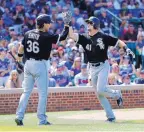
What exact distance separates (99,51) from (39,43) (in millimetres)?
1358

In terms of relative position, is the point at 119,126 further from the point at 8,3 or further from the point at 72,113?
the point at 8,3

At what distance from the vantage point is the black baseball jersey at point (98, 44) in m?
12.7

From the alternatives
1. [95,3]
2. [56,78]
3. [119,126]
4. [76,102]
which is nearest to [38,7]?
[95,3]

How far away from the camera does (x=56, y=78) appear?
17812mm

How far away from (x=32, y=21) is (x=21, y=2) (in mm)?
1668

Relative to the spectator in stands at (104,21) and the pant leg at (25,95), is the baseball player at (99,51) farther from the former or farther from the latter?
the spectator in stands at (104,21)

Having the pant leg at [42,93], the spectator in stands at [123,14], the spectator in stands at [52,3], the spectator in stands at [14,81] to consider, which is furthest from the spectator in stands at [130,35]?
the pant leg at [42,93]

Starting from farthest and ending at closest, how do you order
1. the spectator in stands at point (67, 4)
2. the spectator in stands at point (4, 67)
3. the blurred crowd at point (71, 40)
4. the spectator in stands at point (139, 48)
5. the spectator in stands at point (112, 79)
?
the spectator in stands at point (67, 4) < the spectator in stands at point (139, 48) < the spectator in stands at point (4, 67) < the blurred crowd at point (71, 40) < the spectator in stands at point (112, 79)

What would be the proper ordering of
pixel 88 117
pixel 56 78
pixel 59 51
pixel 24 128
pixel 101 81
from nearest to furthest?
pixel 24 128, pixel 101 81, pixel 88 117, pixel 56 78, pixel 59 51

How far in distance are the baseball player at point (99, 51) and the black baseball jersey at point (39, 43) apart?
0.75m

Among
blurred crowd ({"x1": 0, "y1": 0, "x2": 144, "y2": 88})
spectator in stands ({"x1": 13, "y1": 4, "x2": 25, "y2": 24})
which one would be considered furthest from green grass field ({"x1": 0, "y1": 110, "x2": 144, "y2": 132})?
spectator in stands ({"x1": 13, "y1": 4, "x2": 25, "y2": 24})

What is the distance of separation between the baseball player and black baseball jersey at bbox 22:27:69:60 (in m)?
0.75

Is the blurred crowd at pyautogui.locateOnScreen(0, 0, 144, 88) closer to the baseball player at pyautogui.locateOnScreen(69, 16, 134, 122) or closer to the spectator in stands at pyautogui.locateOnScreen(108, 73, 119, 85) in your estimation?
the spectator in stands at pyautogui.locateOnScreen(108, 73, 119, 85)

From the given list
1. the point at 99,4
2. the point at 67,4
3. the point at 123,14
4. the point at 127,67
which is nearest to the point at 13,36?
the point at 127,67
